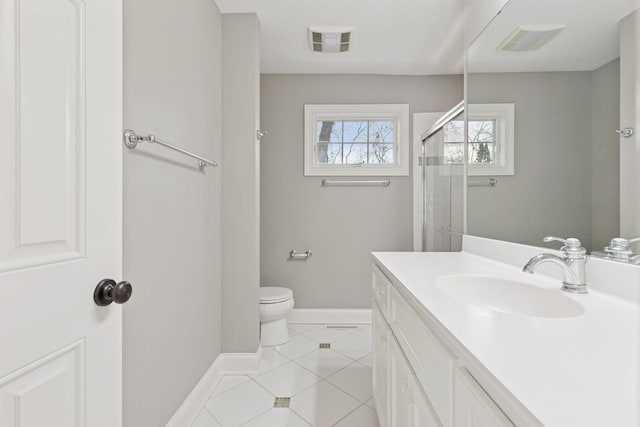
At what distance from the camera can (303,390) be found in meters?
1.80

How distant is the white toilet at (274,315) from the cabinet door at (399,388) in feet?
4.23

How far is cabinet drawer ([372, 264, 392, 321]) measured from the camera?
1261 millimetres

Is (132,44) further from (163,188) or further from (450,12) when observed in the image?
(450,12)

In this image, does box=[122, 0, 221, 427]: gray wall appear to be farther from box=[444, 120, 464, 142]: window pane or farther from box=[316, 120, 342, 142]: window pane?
box=[444, 120, 464, 142]: window pane

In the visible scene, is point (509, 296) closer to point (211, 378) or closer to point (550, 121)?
point (550, 121)

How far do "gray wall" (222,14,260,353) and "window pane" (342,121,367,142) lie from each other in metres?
1.11

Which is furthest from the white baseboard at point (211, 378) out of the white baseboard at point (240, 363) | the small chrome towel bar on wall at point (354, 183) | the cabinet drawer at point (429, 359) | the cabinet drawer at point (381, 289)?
the small chrome towel bar on wall at point (354, 183)

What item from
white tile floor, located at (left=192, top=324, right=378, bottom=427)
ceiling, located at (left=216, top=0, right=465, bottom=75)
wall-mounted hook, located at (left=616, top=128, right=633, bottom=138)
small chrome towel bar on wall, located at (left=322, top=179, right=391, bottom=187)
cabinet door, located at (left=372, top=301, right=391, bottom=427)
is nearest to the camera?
wall-mounted hook, located at (left=616, top=128, right=633, bottom=138)

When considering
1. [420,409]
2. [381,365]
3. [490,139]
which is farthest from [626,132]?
[381,365]

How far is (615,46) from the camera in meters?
0.88

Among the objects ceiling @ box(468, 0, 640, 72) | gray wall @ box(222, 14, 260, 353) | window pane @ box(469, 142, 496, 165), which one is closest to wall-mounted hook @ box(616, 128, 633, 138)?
ceiling @ box(468, 0, 640, 72)

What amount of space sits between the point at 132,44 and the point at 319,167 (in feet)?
6.27

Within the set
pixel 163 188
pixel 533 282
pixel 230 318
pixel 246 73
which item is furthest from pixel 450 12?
pixel 230 318

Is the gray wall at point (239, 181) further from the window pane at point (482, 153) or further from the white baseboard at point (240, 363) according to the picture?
the window pane at point (482, 153)
